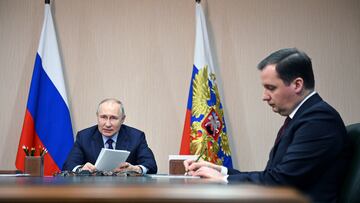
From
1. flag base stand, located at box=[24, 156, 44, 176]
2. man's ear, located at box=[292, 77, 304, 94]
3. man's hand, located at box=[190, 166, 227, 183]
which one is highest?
man's ear, located at box=[292, 77, 304, 94]

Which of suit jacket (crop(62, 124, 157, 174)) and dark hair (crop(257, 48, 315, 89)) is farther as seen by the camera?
suit jacket (crop(62, 124, 157, 174))

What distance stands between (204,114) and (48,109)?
1558 mm

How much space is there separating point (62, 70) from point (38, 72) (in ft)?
1.03

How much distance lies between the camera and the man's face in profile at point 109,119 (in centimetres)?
416

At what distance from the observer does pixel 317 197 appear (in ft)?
6.65

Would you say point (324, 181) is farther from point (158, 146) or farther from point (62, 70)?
point (62, 70)

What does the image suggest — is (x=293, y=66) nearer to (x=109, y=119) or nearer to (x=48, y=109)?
(x=109, y=119)

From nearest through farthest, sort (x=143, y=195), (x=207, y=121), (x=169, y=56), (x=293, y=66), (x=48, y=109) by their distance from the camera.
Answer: (x=143, y=195) → (x=293, y=66) → (x=207, y=121) → (x=48, y=109) → (x=169, y=56)

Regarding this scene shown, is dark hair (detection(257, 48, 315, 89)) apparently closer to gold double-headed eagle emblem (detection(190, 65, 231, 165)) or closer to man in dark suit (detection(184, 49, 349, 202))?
man in dark suit (detection(184, 49, 349, 202))

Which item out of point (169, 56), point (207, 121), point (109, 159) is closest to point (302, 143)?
point (109, 159)

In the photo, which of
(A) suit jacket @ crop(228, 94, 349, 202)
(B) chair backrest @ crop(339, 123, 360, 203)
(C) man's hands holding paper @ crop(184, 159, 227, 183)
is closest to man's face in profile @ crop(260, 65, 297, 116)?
(A) suit jacket @ crop(228, 94, 349, 202)

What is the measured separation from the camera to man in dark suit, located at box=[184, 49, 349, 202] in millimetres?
2008

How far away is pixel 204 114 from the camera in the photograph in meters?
4.75

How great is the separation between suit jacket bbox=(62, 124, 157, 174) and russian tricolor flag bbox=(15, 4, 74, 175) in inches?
26.8
